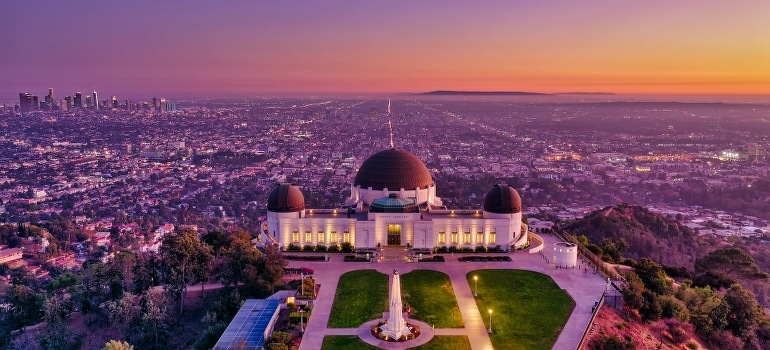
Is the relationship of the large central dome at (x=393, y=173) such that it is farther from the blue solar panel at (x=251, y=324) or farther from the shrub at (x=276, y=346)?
the shrub at (x=276, y=346)

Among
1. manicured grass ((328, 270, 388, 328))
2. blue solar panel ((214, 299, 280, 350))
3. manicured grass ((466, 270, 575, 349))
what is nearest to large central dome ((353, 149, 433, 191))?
manicured grass ((328, 270, 388, 328))

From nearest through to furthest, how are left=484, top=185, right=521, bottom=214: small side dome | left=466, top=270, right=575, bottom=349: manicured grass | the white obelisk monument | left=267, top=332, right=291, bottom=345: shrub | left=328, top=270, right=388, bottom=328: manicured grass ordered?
left=267, top=332, right=291, bottom=345: shrub, left=466, top=270, right=575, bottom=349: manicured grass, the white obelisk monument, left=328, top=270, right=388, bottom=328: manicured grass, left=484, top=185, right=521, bottom=214: small side dome

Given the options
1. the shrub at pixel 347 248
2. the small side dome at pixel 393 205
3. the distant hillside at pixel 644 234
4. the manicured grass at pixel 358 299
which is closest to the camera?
the manicured grass at pixel 358 299

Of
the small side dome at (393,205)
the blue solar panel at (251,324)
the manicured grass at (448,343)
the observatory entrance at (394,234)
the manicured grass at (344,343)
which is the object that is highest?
the small side dome at (393,205)

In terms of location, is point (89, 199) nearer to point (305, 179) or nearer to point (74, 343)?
point (305, 179)

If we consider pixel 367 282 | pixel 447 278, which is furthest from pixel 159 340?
pixel 447 278

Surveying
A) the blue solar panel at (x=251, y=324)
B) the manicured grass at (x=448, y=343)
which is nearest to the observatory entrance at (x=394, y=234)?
the blue solar panel at (x=251, y=324)

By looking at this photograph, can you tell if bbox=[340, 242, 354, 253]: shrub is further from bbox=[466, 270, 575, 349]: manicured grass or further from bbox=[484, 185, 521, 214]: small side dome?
bbox=[484, 185, 521, 214]: small side dome
